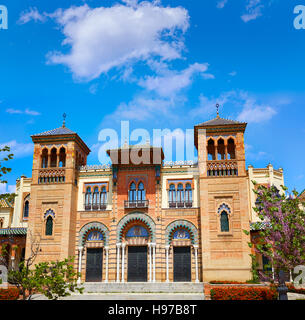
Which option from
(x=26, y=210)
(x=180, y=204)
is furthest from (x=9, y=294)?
(x=26, y=210)

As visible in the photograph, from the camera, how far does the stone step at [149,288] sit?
22250 mm

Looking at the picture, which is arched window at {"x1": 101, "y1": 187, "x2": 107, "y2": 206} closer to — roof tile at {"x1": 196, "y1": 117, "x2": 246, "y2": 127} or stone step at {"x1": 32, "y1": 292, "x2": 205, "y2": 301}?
stone step at {"x1": 32, "y1": 292, "x2": 205, "y2": 301}

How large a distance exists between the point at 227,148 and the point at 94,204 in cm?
1106

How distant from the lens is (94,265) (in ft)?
86.7

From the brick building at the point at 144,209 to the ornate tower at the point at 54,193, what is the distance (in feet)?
0.24

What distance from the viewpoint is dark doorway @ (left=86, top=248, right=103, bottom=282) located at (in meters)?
26.1

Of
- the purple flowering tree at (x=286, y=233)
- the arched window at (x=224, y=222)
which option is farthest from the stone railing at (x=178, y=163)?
the purple flowering tree at (x=286, y=233)

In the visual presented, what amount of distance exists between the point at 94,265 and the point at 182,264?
650cm

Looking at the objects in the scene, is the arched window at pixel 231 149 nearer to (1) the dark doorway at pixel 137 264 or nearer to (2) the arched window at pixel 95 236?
(1) the dark doorway at pixel 137 264

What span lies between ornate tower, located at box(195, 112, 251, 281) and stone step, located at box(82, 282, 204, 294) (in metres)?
1.65

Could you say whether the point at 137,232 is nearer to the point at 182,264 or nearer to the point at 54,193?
the point at 182,264
